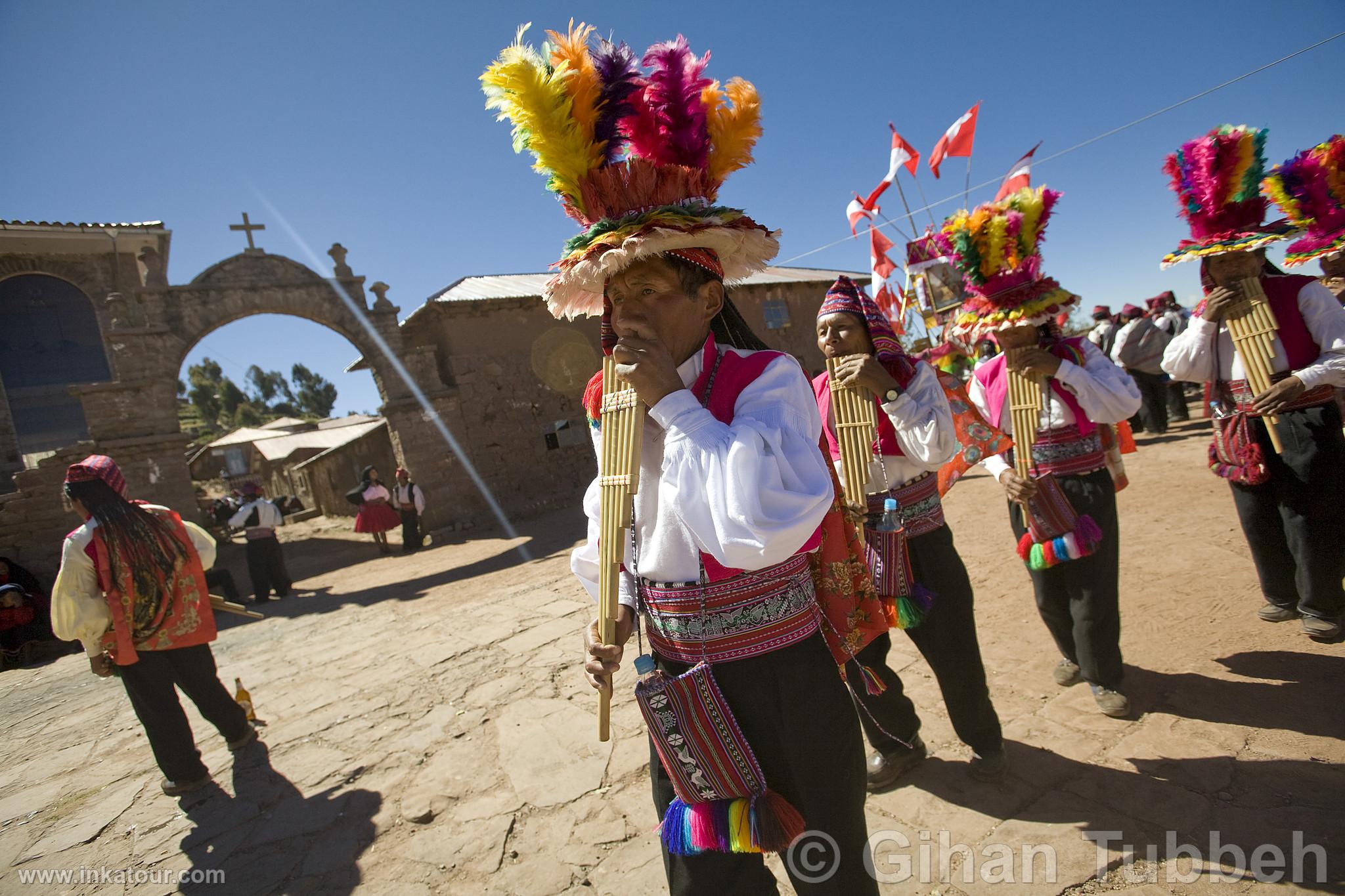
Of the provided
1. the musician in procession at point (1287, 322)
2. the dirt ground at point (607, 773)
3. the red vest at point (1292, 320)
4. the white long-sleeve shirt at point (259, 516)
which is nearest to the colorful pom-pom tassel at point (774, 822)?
the dirt ground at point (607, 773)

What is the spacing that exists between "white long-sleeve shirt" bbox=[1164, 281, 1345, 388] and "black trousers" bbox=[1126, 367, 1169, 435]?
7305 millimetres

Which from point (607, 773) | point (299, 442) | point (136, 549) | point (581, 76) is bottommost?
point (607, 773)

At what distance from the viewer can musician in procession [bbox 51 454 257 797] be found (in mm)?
3436

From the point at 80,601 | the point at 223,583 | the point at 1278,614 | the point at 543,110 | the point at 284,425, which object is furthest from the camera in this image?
the point at 284,425

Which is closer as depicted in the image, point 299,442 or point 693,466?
point 693,466

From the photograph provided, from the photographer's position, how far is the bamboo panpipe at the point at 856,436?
2439 millimetres

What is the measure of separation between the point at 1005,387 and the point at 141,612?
15.8 ft

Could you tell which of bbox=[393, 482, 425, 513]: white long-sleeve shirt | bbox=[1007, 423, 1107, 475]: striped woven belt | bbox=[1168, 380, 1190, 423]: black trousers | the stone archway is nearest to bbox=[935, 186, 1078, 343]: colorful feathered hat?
bbox=[1007, 423, 1107, 475]: striped woven belt

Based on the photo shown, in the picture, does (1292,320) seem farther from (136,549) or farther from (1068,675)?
(136,549)

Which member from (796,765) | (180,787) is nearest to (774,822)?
(796,765)

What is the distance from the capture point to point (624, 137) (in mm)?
1646

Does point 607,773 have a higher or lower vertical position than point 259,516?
lower

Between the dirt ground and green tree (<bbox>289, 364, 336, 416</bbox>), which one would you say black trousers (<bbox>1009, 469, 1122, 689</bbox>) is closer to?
the dirt ground

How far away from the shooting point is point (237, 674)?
549 centimetres
